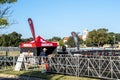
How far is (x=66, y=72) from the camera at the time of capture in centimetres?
2000

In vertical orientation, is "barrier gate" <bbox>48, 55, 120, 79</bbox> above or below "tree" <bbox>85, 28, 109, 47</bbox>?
below

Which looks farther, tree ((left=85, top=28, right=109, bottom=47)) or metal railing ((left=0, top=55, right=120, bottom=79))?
tree ((left=85, top=28, right=109, bottom=47))

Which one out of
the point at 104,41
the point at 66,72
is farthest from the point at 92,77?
the point at 104,41

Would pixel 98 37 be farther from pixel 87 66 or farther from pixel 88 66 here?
pixel 88 66

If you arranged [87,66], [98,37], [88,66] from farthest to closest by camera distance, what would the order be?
[98,37], [87,66], [88,66]

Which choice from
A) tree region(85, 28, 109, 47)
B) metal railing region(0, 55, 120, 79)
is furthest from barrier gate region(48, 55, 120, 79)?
tree region(85, 28, 109, 47)

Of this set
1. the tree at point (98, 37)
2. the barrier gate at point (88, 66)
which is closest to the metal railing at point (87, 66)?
the barrier gate at point (88, 66)

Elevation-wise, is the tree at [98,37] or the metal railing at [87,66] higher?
the tree at [98,37]

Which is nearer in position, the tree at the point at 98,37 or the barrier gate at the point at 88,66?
the barrier gate at the point at 88,66

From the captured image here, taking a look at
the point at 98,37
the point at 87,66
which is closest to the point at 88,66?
the point at 87,66

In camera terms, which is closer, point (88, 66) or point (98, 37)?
point (88, 66)

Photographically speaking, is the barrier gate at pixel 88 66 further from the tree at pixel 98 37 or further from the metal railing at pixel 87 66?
the tree at pixel 98 37

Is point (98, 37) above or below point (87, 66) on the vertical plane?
above

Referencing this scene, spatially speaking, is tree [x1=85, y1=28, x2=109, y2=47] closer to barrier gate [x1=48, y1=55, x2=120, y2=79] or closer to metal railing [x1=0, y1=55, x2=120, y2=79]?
metal railing [x1=0, y1=55, x2=120, y2=79]
